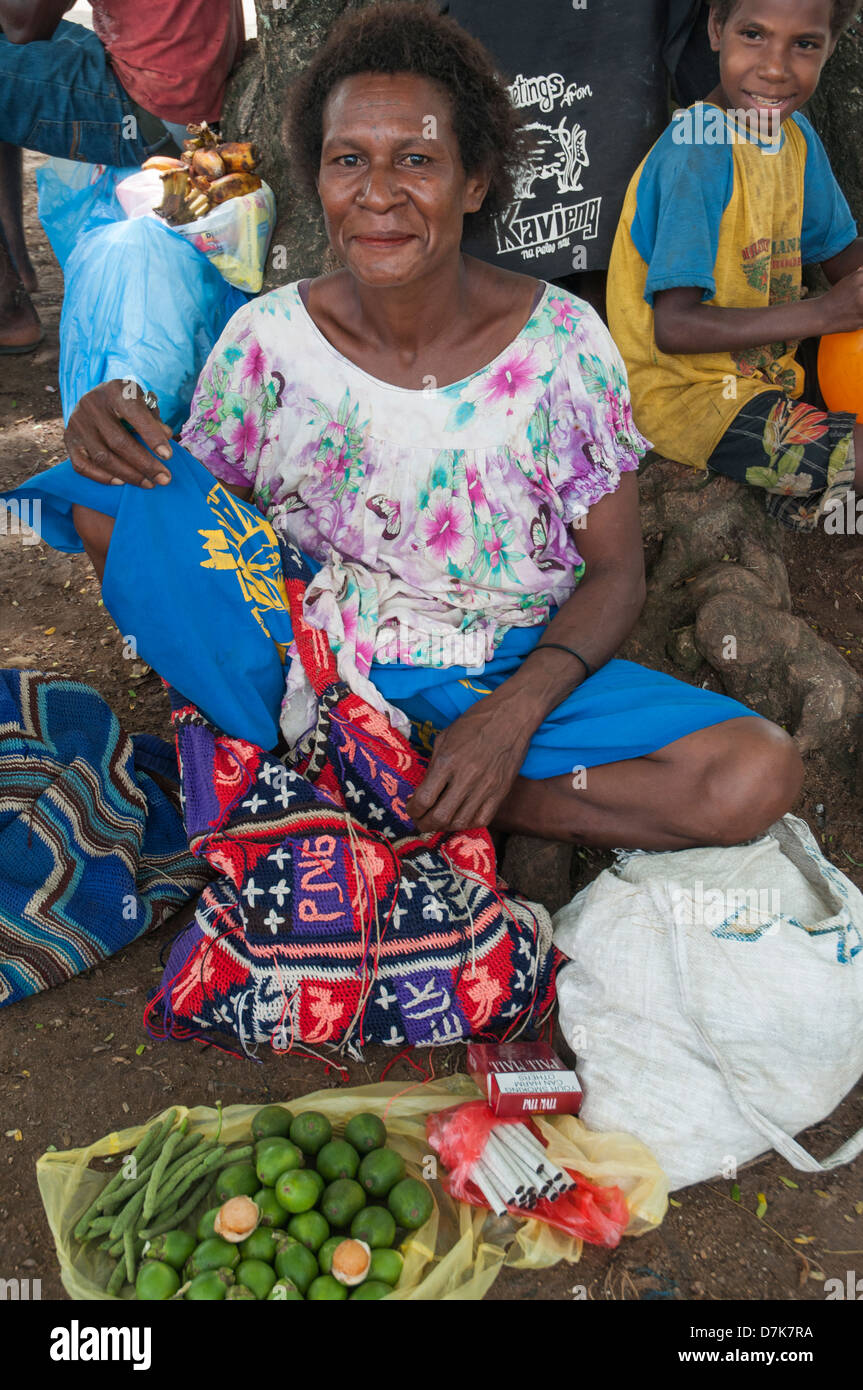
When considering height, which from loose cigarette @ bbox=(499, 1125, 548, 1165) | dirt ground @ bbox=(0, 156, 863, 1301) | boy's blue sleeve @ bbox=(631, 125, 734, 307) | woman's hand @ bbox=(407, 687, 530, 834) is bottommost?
dirt ground @ bbox=(0, 156, 863, 1301)

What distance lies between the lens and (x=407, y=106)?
2.09 metres

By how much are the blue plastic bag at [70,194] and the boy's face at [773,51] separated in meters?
2.07

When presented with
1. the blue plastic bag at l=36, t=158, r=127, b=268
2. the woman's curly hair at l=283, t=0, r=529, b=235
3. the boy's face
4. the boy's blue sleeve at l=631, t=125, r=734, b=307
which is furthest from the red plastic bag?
the blue plastic bag at l=36, t=158, r=127, b=268

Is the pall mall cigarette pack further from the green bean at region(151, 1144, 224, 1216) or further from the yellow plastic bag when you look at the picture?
the green bean at region(151, 1144, 224, 1216)

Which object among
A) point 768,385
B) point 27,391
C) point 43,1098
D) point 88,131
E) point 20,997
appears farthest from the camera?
point 27,391

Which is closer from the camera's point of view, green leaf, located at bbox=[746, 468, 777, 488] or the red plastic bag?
the red plastic bag

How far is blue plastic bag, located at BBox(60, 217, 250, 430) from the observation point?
321 centimetres

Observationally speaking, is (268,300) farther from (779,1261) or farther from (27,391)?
(27,391)

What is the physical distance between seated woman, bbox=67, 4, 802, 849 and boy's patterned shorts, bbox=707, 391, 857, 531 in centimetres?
75

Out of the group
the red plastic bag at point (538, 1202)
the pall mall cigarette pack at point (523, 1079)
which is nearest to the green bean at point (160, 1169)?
the red plastic bag at point (538, 1202)

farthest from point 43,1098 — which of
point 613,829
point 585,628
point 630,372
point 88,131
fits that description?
point 88,131

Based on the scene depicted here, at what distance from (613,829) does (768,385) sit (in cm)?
147

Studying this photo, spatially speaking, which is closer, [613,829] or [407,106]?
[407,106]

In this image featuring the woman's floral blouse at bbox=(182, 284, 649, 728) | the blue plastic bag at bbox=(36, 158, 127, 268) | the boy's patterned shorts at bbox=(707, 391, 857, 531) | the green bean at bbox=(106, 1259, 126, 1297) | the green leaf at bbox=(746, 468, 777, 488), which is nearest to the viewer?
the green bean at bbox=(106, 1259, 126, 1297)
